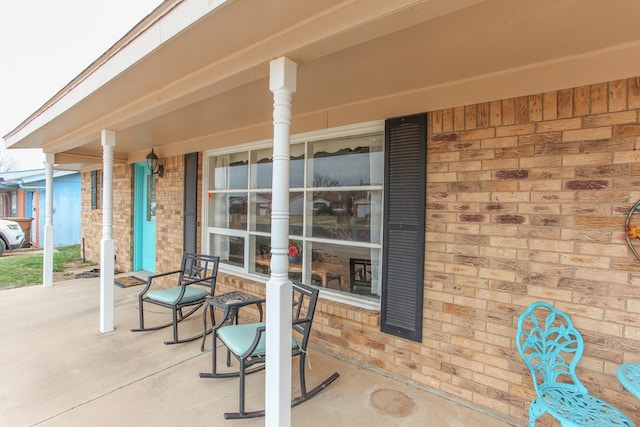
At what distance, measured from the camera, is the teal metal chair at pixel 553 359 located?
1.62 metres

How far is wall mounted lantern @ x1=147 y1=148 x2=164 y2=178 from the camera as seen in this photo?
486cm

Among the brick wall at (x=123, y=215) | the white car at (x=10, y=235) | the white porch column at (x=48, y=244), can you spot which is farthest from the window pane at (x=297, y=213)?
the white car at (x=10, y=235)

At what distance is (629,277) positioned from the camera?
1.72 m

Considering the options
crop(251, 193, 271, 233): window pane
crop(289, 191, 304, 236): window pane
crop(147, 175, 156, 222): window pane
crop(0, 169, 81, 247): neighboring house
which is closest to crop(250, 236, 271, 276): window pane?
crop(251, 193, 271, 233): window pane

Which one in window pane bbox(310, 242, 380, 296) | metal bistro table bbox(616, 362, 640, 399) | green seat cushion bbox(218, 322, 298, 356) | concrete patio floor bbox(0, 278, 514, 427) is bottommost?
concrete patio floor bbox(0, 278, 514, 427)

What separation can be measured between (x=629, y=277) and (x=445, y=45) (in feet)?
5.49

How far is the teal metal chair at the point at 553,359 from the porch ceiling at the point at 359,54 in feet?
4.83

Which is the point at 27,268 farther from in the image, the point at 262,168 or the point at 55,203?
the point at 262,168

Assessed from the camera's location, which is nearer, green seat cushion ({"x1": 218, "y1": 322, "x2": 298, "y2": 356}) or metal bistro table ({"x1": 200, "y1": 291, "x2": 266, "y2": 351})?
green seat cushion ({"x1": 218, "y1": 322, "x2": 298, "y2": 356})

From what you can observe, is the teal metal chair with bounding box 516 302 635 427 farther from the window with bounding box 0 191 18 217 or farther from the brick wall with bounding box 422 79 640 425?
the window with bounding box 0 191 18 217

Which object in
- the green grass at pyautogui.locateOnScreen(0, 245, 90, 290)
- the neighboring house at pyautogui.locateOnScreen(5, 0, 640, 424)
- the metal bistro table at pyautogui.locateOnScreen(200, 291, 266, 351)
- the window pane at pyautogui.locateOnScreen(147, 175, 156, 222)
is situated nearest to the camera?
the neighboring house at pyautogui.locateOnScreen(5, 0, 640, 424)

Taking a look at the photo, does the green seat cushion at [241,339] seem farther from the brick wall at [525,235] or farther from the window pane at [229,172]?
the window pane at [229,172]

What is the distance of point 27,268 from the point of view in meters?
6.54

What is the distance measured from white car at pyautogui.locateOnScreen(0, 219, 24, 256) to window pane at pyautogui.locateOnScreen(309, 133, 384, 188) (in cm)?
1049
